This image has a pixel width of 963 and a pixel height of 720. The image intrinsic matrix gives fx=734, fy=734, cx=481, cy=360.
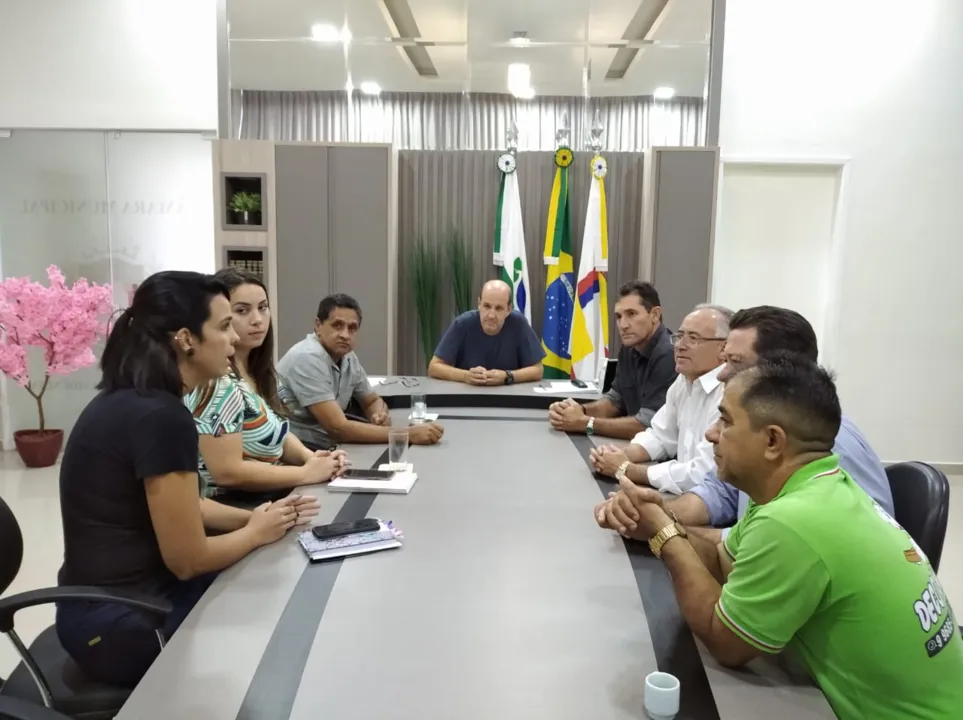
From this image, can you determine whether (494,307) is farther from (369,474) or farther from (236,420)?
(236,420)

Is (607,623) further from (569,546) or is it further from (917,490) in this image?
(917,490)

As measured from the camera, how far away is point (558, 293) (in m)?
5.27

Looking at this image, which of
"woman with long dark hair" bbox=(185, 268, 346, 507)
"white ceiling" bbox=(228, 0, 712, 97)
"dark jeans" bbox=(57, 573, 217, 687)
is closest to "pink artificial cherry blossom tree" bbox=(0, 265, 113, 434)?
"white ceiling" bbox=(228, 0, 712, 97)

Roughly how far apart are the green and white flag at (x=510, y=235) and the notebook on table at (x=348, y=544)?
354 centimetres

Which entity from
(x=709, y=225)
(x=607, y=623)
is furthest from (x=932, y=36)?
(x=607, y=623)

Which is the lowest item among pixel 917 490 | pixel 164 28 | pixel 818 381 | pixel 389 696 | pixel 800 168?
pixel 389 696

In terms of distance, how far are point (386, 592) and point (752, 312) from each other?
4.09ft

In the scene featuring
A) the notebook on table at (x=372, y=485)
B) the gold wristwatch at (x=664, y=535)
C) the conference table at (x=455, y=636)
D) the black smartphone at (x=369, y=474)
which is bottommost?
the conference table at (x=455, y=636)

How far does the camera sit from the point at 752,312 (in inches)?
80.4

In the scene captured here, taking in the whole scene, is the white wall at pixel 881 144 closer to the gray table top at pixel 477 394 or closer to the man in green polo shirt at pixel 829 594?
the gray table top at pixel 477 394

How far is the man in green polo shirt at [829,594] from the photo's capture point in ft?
3.90

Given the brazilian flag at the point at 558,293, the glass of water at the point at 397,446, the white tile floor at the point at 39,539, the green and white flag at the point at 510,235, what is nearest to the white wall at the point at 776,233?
the brazilian flag at the point at 558,293

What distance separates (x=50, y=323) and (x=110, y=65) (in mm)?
1996

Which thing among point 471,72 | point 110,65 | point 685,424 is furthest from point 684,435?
point 110,65
